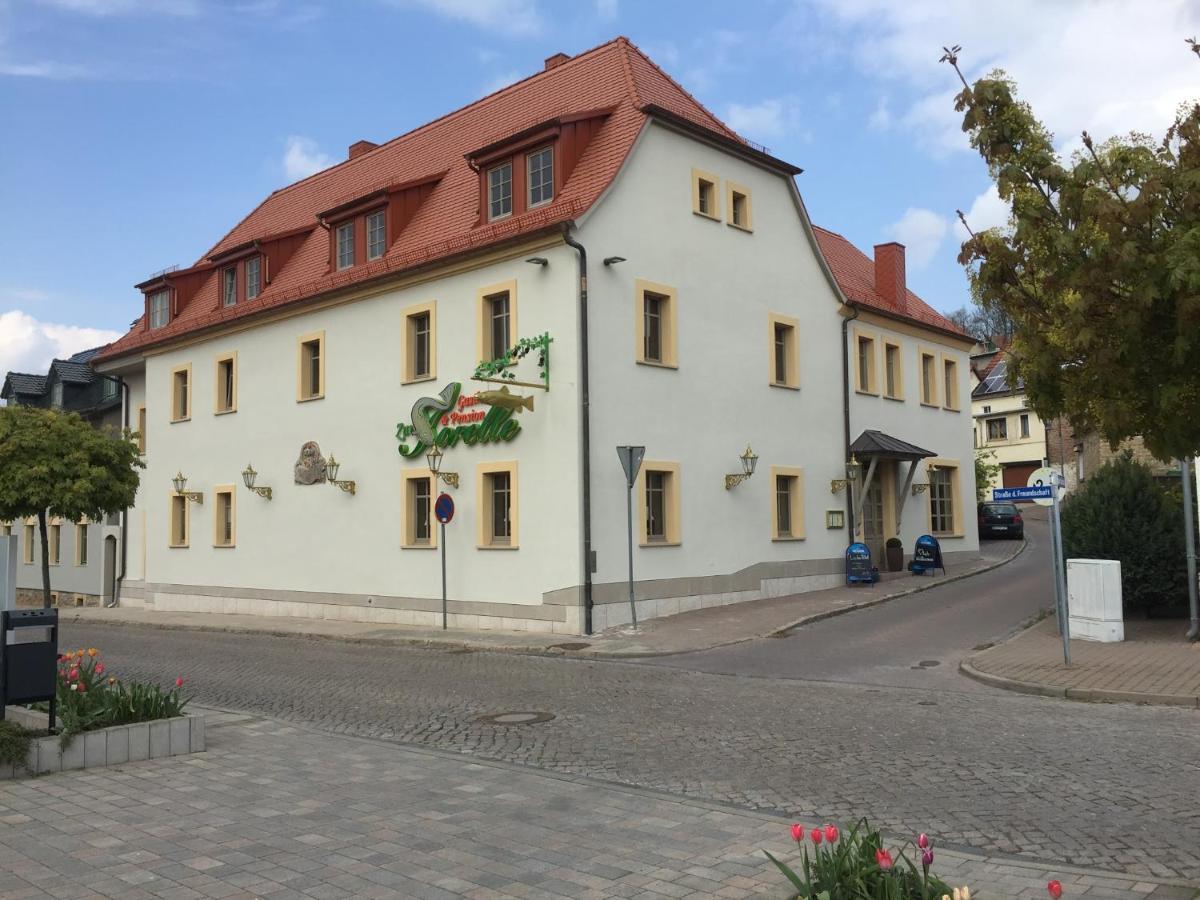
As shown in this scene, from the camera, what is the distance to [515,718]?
34.4ft

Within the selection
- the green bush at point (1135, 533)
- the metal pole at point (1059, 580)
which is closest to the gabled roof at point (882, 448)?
the green bush at point (1135, 533)

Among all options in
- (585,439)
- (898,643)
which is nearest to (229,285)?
(585,439)

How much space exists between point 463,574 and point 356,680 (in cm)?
675

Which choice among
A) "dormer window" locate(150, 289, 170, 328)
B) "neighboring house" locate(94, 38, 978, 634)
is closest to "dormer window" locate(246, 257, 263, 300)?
"neighboring house" locate(94, 38, 978, 634)

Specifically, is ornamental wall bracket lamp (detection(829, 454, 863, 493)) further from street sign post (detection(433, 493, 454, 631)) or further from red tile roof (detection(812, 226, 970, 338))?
street sign post (detection(433, 493, 454, 631))

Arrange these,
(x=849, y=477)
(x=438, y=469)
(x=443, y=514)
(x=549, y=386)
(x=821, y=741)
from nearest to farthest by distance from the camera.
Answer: (x=821, y=741) < (x=549, y=386) < (x=443, y=514) < (x=438, y=469) < (x=849, y=477)

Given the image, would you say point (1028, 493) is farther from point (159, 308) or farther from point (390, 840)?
point (159, 308)

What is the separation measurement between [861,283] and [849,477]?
6.95 metres

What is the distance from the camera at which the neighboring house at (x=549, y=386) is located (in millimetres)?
19281

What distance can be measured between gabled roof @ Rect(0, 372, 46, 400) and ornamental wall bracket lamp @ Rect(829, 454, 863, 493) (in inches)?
1299

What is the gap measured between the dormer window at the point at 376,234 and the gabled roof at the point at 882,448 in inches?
463

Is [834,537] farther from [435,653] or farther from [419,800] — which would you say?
[419,800]

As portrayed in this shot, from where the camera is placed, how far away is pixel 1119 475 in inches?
696

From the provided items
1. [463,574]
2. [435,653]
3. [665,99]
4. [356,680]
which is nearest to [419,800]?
[356,680]
